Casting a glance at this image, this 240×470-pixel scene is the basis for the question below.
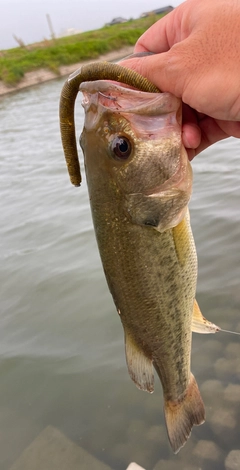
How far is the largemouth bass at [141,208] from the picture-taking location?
190cm

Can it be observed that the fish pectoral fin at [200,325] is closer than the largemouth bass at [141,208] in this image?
No

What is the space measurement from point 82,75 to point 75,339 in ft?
11.3

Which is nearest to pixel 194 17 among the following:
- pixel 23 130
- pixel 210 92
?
pixel 210 92

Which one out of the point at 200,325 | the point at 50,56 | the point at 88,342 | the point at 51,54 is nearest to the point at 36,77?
the point at 50,56

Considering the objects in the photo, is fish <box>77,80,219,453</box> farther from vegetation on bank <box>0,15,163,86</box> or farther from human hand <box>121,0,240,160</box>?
vegetation on bank <box>0,15,163,86</box>

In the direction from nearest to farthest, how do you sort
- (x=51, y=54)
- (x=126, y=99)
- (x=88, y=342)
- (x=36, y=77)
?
(x=126, y=99)
(x=88, y=342)
(x=36, y=77)
(x=51, y=54)

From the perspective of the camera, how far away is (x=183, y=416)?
2422 millimetres

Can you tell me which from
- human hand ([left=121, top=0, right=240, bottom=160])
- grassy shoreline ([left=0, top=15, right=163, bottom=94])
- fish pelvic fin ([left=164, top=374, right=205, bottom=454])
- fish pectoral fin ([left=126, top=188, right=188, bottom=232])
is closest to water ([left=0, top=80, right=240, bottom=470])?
fish pelvic fin ([left=164, top=374, right=205, bottom=454])

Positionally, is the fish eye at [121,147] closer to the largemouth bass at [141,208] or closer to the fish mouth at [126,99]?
the largemouth bass at [141,208]

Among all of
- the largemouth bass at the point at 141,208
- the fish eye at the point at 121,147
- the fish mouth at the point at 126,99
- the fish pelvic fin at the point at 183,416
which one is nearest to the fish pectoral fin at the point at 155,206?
the largemouth bass at the point at 141,208

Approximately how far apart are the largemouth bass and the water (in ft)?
5.28

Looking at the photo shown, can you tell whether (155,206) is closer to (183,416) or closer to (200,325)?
(200,325)

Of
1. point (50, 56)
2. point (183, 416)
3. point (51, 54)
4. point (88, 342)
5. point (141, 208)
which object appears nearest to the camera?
point (141, 208)

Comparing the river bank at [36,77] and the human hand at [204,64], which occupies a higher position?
the human hand at [204,64]
